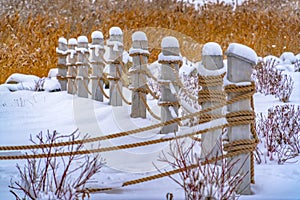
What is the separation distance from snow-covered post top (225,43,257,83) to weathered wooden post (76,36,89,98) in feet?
13.2

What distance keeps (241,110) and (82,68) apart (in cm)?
420

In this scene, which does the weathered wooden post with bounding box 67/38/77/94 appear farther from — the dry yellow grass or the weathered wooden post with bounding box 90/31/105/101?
the dry yellow grass

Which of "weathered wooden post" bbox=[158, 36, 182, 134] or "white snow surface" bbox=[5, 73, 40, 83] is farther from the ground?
"white snow surface" bbox=[5, 73, 40, 83]

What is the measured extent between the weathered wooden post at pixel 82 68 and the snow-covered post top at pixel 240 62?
4016mm

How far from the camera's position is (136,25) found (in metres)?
10.9

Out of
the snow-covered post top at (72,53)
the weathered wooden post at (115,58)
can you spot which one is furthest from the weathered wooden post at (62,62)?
the weathered wooden post at (115,58)

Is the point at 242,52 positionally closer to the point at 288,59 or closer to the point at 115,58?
the point at 115,58

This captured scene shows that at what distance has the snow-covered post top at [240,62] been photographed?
106 inches

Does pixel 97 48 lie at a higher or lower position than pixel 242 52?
higher

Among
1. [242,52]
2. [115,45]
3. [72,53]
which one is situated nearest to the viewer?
[242,52]

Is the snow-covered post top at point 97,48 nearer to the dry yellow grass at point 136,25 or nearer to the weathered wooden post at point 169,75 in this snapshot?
the weathered wooden post at point 169,75

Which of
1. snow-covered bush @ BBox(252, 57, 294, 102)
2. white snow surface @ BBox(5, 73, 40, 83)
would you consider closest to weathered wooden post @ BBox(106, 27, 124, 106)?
snow-covered bush @ BBox(252, 57, 294, 102)

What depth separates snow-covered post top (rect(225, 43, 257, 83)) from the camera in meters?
2.68

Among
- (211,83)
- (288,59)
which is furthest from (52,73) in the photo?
(211,83)
